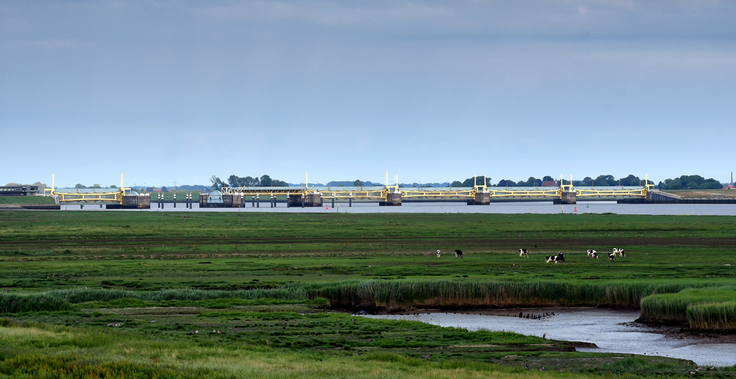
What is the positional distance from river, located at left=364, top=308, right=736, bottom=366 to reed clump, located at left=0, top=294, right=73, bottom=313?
1432 cm

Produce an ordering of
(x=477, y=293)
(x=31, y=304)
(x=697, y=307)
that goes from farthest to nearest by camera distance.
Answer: (x=477, y=293) < (x=31, y=304) < (x=697, y=307)

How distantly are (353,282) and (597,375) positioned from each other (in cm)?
2065

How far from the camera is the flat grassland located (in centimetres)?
2161

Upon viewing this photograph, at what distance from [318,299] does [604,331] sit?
13.9 m

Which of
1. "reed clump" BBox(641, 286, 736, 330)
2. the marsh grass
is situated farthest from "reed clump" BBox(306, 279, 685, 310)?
the marsh grass

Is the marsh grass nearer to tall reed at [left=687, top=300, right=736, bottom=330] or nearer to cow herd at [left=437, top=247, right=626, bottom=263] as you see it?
tall reed at [left=687, top=300, right=736, bottom=330]

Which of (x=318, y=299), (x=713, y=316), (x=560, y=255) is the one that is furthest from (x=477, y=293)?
(x=560, y=255)

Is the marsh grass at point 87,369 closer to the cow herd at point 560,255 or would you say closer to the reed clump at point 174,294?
the reed clump at point 174,294

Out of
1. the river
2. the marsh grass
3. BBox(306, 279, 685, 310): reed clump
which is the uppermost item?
the marsh grass

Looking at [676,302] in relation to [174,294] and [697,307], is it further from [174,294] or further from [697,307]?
[174,294]

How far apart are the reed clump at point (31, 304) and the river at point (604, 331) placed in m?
14.3

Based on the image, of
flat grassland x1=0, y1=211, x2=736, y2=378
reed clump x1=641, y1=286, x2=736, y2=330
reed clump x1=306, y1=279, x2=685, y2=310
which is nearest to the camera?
flat grassland x1=0, y1=211, x2=736, y2=378

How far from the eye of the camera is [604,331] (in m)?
30.4

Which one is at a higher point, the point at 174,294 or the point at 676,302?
the point at 676,302
